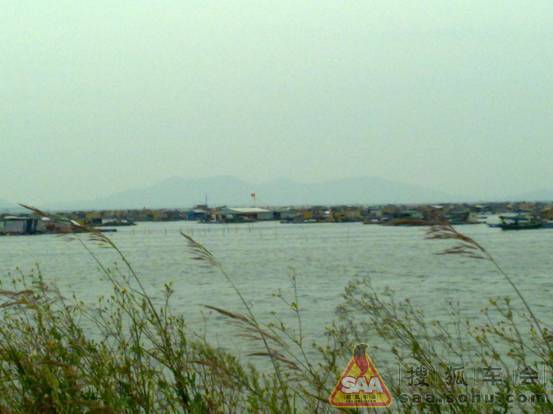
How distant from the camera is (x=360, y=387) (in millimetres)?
3658

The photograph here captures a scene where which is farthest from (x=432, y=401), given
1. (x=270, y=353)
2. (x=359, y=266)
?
(x=359, y=266)

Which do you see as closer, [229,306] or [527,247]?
[229,306]

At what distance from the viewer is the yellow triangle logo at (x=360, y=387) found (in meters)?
3.54

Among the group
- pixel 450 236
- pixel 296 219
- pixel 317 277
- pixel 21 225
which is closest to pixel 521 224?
pixel 317 277

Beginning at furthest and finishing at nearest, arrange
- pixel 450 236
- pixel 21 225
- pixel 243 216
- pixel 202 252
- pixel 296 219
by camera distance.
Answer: pixel 243 216, pixel 296 219, pixel 21 225, pixel 202 252, pixel 450 236

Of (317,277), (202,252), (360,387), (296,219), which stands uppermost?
(202,252)

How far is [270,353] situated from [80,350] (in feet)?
4.54

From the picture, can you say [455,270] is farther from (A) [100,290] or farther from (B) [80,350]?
(B) [80,350]

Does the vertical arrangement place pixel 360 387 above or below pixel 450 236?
below

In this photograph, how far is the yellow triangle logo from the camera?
354 cm

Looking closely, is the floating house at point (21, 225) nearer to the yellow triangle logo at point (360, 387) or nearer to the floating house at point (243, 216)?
the floating house at point (243, 216)

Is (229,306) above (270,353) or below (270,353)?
below

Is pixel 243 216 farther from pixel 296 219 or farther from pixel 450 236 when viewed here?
pixel 450 236

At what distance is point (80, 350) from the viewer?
4.07 meters
